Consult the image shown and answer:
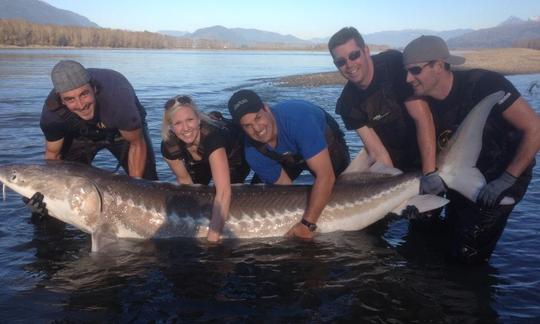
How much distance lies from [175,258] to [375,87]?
3.21m

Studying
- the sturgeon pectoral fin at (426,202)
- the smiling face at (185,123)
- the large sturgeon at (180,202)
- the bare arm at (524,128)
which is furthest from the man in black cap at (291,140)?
the bare arm at (524,128)

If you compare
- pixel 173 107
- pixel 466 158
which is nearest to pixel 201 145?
pixel 173 107

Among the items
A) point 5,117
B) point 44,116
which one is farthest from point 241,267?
point 5,117

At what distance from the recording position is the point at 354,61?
5711 millimetres

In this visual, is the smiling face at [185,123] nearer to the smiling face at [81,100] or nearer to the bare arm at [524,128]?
the smiling face at [81,100]

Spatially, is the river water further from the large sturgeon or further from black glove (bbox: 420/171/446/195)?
black glove (bbox: 420/171/446/195)

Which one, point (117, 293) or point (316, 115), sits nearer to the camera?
point (117, 293)

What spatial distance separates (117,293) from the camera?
4730 mm

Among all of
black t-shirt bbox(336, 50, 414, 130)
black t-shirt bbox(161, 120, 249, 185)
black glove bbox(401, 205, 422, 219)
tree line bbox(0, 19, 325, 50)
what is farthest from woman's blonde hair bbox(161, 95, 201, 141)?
tree line bbox(0, 19, 325, 50)

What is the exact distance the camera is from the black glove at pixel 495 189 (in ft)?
15.6

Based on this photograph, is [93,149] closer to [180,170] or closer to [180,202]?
[180,170]

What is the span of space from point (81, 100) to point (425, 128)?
400 cm

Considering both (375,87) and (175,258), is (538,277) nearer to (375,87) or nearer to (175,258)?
(375,87)

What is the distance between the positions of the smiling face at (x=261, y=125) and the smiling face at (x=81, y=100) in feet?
6.27
